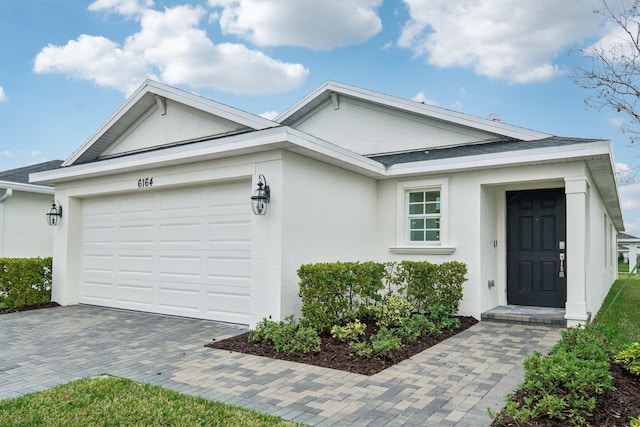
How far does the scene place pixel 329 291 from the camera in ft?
21.0

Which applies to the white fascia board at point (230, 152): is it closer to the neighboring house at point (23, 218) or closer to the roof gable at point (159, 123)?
the roof gable at point (159, 123)

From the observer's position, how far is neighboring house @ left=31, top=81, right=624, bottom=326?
6.99 metres

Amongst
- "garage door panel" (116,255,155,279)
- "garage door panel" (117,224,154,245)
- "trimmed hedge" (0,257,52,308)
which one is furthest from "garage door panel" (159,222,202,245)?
"trimmed hedge" (0,257,52,308)

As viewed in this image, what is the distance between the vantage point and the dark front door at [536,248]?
8.34 m

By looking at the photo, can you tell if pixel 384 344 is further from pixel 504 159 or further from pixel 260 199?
pixel 504 159

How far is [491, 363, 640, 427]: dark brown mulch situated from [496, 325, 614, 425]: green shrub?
0.17 ft

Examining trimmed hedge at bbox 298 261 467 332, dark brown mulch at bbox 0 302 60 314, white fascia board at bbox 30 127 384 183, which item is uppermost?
white fascia board at bbox 30 127 384 183

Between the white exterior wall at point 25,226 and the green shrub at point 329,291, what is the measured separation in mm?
9381

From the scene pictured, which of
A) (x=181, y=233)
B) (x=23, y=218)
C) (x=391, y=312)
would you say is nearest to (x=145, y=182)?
(x=181, y=233)

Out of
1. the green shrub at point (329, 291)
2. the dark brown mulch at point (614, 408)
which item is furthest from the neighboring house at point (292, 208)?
the dark brown mulch at point (614, 408)

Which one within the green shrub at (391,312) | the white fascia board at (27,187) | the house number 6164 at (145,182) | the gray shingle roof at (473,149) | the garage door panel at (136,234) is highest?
the gray shingle roof at (473,149)

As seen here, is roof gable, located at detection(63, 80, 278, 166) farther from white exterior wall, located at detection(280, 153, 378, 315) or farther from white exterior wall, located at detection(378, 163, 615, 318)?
white exterior wall, located at detection(378, 163, 615, 318)

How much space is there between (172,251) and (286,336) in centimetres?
348

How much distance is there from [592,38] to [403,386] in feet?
29.8
